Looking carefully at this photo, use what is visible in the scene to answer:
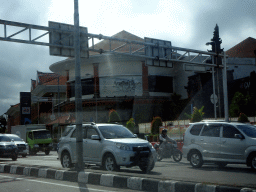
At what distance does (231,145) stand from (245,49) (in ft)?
155

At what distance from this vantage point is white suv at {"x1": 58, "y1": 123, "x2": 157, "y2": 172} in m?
11.4

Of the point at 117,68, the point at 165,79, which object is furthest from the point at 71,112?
the point at 165,79

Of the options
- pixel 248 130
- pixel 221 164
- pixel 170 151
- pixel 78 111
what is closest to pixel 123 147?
pixel 78 111

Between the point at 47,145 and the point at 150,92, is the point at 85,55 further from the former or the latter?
the point at 150,92

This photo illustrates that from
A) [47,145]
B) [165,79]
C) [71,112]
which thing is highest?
[165,79]

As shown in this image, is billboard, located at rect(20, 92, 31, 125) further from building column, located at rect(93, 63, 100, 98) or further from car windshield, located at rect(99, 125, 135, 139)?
car windshield, located at rect(99, 125, 135, 139)

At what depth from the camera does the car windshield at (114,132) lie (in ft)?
40.6

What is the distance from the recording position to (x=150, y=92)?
51312 millimetres

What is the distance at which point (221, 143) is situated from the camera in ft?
41.3

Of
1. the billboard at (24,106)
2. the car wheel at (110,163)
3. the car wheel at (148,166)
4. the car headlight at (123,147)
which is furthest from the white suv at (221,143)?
the billboard at (24,106)

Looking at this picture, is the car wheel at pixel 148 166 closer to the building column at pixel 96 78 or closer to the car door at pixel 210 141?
the car door at pixel 210 141

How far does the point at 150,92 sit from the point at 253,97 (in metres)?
17.0

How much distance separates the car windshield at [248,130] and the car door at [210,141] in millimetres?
817

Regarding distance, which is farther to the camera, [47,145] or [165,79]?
[165,79]
